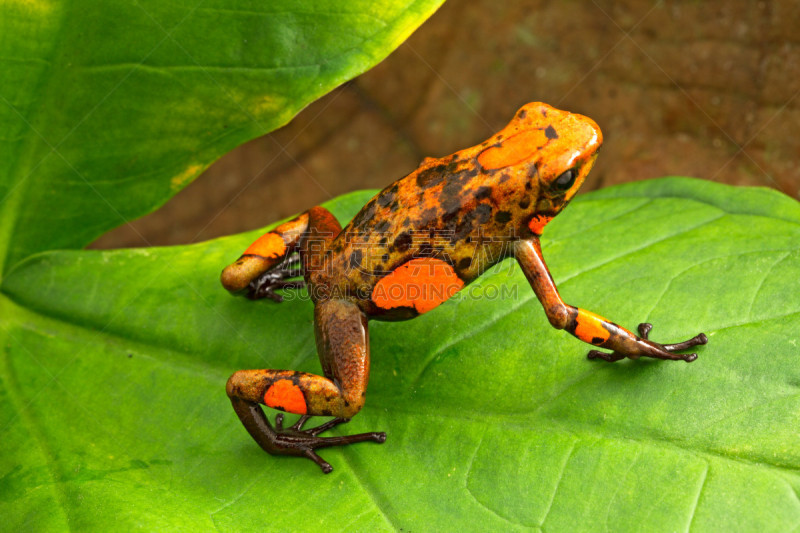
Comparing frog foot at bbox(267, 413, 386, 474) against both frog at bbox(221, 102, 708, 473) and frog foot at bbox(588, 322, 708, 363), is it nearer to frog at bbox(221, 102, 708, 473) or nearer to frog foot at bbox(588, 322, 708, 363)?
frog at bbox(221, 102, 708, 473)

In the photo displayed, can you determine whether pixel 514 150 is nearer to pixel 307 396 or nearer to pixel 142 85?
pixel 307 396

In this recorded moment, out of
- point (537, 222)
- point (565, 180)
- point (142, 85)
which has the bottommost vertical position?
point (537, 222)

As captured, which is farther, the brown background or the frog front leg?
the brown background

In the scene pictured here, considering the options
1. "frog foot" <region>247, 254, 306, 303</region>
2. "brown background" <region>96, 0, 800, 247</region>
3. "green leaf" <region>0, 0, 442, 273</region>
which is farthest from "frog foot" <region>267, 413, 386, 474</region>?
"brown background" <region>96, 0, 800, 247</region>

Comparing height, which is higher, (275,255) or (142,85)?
(142,85)

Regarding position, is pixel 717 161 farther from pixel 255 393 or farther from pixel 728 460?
pixel 255 393

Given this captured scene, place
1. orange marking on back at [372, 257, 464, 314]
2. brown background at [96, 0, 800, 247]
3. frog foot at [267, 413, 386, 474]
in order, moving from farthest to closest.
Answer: brown background at [96, 0, 800, 247]
orange marking on back at [372, 257, 464, 314]
frog foot at [267, 413, 386, 474]

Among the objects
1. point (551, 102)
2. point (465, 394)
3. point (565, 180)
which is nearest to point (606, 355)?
point (465, 394)
